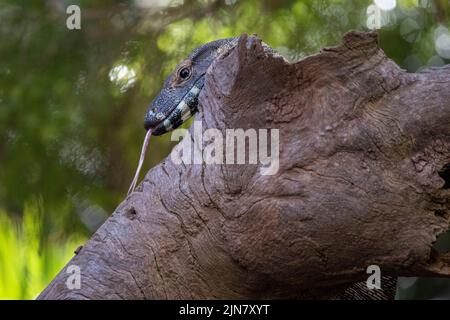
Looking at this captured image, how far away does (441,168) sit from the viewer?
244cm

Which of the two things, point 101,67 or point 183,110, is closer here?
point 183,110

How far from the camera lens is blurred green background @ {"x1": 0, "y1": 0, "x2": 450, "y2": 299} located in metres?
4.95

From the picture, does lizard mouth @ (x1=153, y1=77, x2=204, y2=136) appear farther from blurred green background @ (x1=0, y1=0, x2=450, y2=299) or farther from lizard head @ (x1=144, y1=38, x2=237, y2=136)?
blurred green background @ (x1=0, y1=0, x2=450, y2=299)

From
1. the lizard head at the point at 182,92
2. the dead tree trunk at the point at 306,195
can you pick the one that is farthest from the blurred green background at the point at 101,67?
the dead tree trunk at the point at 306,195

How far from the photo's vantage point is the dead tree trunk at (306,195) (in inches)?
94.3

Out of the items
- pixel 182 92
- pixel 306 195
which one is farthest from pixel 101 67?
pixel 306 195

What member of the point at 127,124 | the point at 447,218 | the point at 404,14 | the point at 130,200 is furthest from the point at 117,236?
the point at 404,14

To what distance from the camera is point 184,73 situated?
140 inches

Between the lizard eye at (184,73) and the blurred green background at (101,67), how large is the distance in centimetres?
142

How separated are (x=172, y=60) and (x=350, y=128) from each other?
2.73 meters

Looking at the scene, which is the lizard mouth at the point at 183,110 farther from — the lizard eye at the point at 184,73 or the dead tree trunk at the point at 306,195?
the dead tree trunk at the point at 306,195

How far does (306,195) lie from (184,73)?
1348mm

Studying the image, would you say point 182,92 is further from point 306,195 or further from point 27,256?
point 27,256

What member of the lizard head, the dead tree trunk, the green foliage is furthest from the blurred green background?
the dead tree trunk
